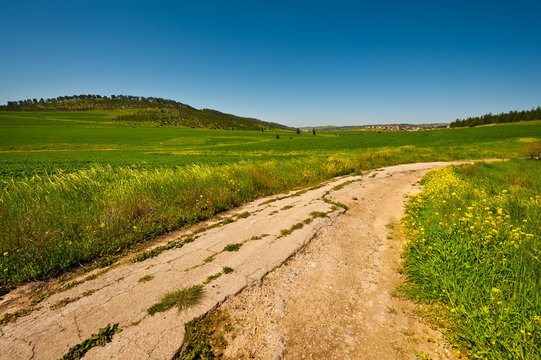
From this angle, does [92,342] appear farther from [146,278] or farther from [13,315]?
[13,315]

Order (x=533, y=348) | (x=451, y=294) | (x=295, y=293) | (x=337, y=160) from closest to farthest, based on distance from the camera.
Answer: (x=533, y=348) < (x=451, y=294) < (x=295, y=293) < (x=337, y=160)

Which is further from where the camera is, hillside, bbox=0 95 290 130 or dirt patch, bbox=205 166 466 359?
hillside, bbox=0 95 290 130

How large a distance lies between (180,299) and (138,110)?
18653cm

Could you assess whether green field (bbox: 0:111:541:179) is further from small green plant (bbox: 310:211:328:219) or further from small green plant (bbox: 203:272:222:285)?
small green plant (bbox: 203:272:222:285)

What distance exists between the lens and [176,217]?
6656 mm

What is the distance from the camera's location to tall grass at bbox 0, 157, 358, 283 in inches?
175

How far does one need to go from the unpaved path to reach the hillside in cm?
12995

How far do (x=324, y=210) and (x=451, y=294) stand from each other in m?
4.56

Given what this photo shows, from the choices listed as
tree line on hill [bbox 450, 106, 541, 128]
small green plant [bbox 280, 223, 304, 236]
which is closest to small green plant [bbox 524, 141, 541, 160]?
small green plant [bbox 280, 223, 304, 236]

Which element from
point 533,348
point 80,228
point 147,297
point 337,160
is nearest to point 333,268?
point 533,348

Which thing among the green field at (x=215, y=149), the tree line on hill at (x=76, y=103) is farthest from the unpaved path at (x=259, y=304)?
the tree line on hill at (x=76, y=103)

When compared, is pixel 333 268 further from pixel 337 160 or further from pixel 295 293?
pixel 337 160

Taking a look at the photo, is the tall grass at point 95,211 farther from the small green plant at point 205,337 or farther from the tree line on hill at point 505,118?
the tree line on hill at point 505,118

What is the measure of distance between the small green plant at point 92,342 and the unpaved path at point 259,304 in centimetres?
9
